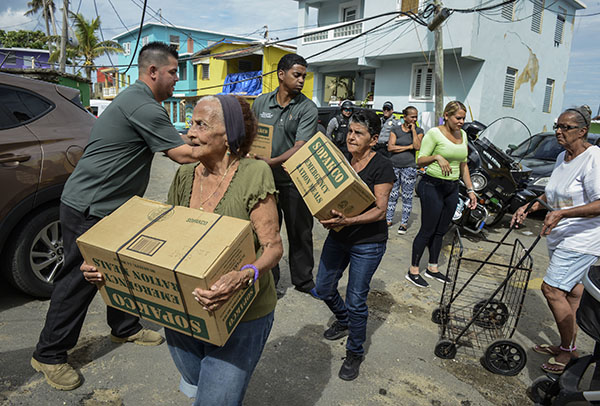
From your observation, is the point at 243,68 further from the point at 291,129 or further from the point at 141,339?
the point at 141,339

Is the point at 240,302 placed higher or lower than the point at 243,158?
lower

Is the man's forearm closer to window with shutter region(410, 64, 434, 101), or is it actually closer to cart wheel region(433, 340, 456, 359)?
cart wheel region(433, 340, 456, 359)

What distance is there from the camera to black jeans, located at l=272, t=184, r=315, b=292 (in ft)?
12.6

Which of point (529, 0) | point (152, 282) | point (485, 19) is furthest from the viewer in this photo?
point (529, 0)

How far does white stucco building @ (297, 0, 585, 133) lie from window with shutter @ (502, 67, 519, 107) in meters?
0.04

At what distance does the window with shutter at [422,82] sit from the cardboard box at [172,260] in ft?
49.3

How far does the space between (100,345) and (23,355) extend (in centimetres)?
51

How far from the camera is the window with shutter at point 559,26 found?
18000 millimetres

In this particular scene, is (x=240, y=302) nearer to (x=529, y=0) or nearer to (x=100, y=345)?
(x=100, y=345)

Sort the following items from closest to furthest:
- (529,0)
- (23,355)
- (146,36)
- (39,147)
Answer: (23,355) < (39,147) < (529,0) < (146,36)

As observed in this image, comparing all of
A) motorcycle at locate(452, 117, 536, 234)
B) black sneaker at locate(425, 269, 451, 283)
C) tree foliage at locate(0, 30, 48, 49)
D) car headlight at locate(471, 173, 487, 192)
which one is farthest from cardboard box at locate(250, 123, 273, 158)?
tree foliage at locate(0, 30, 48, 49)

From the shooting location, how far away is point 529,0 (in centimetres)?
1575

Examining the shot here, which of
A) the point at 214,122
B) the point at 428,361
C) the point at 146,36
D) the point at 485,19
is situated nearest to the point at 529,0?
the point at 485,19

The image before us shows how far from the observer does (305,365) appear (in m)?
3.05
